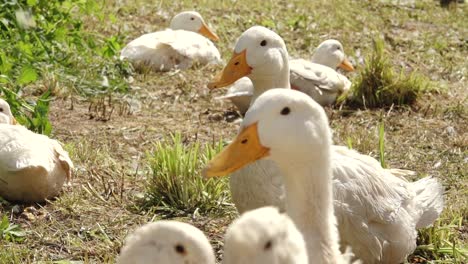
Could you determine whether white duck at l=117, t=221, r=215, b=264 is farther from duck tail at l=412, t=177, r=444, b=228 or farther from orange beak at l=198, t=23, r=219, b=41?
orange beak at l=198, t=23, r=219, b=41

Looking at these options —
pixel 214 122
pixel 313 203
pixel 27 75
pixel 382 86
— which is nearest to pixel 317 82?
pixel 382 86

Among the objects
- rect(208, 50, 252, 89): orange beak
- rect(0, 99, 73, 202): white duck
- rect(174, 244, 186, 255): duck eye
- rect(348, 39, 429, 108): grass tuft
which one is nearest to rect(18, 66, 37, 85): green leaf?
rect(0, 99, 73, 202): white duck

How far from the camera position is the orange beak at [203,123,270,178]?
4555 millimetres

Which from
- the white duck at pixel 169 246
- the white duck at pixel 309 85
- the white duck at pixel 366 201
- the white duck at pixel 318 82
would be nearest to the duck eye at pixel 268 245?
the white duck at pixel 169 246

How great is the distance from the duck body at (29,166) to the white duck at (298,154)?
2.04 meters

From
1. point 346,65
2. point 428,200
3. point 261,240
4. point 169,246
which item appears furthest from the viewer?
point 346,65

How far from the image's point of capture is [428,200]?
5984 mm

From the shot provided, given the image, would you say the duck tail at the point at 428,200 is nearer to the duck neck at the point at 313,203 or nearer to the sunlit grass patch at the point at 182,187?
the sunlit grass patch at the point at 182,187

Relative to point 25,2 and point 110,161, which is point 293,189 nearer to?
point 110,161

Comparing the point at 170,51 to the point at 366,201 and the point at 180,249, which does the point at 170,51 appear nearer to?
the point at 366,201

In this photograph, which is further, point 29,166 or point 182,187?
point 182,187

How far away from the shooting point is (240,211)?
5742 mm

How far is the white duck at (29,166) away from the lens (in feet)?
20.6

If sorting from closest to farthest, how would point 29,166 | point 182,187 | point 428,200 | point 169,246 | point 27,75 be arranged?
point 169,246, point 428,200, point 29,166, point 182,187, point 27,75
